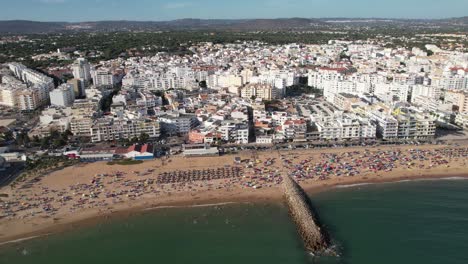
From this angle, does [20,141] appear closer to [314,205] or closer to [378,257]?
[314,205]

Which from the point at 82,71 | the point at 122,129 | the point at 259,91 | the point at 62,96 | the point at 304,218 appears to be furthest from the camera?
the point at 82,71

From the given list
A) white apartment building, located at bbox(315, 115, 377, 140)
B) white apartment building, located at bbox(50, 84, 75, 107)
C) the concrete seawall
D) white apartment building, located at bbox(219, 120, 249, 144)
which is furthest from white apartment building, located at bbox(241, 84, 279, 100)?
the concrete seawall

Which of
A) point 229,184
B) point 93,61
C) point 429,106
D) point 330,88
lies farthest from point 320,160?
point 93,61

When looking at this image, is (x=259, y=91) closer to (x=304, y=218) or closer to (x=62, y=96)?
(x=62, y=96)

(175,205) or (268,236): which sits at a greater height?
(175,205)

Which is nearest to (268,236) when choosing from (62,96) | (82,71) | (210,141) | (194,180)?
(194,180)
